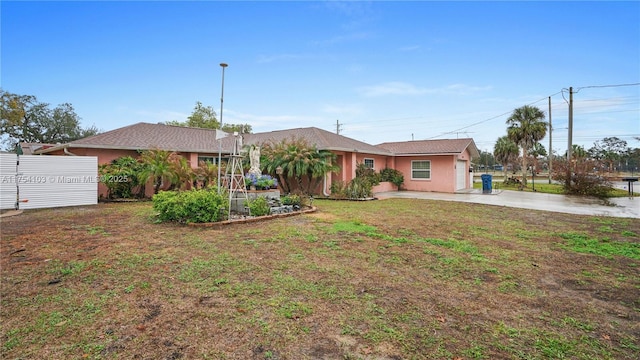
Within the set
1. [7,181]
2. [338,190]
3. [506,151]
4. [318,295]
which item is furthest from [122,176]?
[506,151]

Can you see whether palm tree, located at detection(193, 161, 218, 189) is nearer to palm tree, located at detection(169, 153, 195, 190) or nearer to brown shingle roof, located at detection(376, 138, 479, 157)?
palm tree, located at detection(169, 153, 195, 190)

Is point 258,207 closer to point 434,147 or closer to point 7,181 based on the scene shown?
point 7,181

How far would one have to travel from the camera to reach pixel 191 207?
760cm

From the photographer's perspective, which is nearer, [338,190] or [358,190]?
[358,190]

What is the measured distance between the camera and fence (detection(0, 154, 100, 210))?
Answer: 10.3 meters

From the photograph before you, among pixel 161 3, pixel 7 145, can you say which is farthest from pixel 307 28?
pixel 7 145

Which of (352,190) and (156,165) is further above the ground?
(156,165)

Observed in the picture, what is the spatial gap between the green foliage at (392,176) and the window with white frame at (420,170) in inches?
35.0

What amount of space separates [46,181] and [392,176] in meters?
17.6

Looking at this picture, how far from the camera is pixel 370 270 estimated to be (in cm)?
438

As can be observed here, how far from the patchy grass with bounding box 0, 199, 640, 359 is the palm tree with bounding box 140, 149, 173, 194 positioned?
227 inches

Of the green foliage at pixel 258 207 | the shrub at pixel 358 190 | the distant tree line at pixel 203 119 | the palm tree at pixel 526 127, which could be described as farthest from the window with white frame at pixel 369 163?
the distant tree line at pixel 203 119

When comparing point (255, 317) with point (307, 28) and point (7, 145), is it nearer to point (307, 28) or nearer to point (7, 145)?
point (307, 28)

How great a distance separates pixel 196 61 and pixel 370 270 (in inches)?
570
